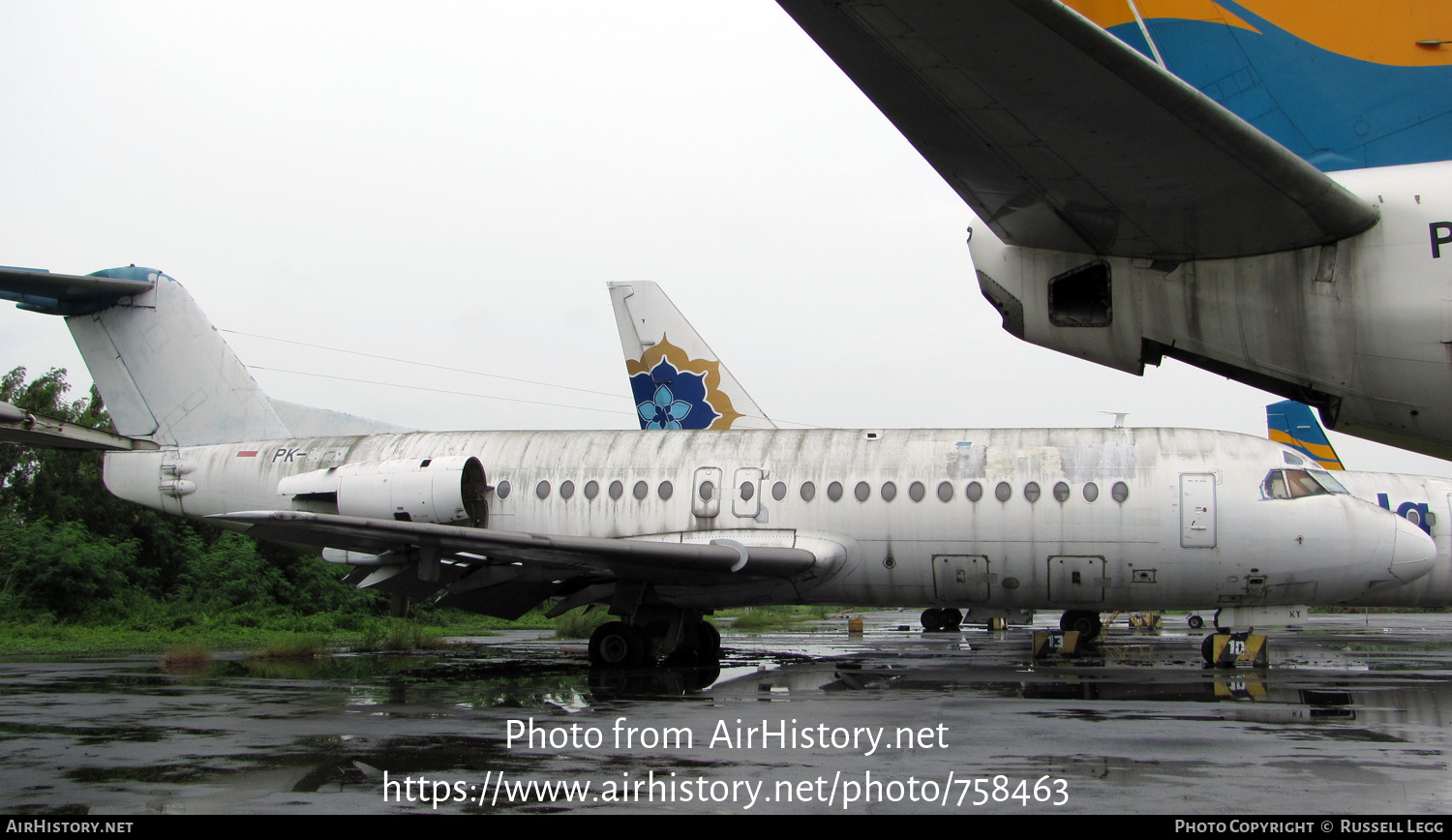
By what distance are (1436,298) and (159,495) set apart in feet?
58.0

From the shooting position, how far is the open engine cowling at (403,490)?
580 inches

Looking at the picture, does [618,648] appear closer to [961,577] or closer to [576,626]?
[961,577]

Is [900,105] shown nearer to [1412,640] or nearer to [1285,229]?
[1285,229]

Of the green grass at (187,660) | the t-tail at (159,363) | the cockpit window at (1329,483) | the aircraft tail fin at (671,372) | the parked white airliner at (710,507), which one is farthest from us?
the aircraft tail fin at (671,372)

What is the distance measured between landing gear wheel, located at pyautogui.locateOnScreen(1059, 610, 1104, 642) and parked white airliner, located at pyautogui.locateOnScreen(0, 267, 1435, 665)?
18.0 ft

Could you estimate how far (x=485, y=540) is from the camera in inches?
478

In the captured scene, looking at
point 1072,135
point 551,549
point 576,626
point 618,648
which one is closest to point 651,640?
point 618,648

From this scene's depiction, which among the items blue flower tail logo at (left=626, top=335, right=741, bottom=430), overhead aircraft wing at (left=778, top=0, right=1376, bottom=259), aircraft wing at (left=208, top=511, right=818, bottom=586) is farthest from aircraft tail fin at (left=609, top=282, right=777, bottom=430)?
overhead aircraft wing at (left=778, top=0, right=1376, bottom=259)

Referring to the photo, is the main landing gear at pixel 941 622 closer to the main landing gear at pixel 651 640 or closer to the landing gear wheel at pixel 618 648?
the main landing gear at pixel 651 640

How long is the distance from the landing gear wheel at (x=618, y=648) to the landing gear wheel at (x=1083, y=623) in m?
9.33

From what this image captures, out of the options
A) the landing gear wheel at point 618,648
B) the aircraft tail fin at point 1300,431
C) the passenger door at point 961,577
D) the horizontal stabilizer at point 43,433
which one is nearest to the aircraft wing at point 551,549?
the landing gear wheel at point 618,648

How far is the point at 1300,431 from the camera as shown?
26.8 metres

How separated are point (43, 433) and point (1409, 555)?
17764 millimetres

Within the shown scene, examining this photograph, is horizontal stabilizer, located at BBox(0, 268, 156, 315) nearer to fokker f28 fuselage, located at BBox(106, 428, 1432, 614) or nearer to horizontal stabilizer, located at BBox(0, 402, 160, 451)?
horizontal stabilizer, located at BBox(0, 402, 160, 451)
